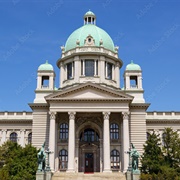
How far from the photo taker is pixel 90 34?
65750 millimetres

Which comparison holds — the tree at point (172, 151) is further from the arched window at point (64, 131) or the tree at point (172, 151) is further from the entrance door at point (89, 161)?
the arched window at point (64, 131)

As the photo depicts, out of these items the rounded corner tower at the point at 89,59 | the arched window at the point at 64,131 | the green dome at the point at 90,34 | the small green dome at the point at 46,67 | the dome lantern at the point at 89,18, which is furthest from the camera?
the dome lantern at the point at 89,18

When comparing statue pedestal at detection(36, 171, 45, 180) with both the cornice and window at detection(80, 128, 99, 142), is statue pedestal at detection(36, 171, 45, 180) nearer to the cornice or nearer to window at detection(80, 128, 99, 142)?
window at detection(80, 128, 99, 142)

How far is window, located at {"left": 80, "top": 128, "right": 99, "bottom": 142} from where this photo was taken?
57031 millimetres

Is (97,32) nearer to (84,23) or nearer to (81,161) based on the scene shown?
(84,23)

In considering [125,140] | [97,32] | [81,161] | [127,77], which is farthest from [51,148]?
[97,32]

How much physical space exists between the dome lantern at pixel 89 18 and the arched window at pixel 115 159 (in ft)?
90.5

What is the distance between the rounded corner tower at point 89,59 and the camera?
61.8m

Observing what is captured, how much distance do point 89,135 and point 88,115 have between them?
357 centimetres

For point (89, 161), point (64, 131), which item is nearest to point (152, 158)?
point (89, 161)

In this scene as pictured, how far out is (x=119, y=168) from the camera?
53.9m

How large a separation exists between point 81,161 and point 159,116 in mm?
16253

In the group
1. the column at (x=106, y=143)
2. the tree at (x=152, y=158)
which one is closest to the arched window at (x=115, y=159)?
the column at (x=106, y=143)

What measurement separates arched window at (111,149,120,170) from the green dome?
66.7ft
